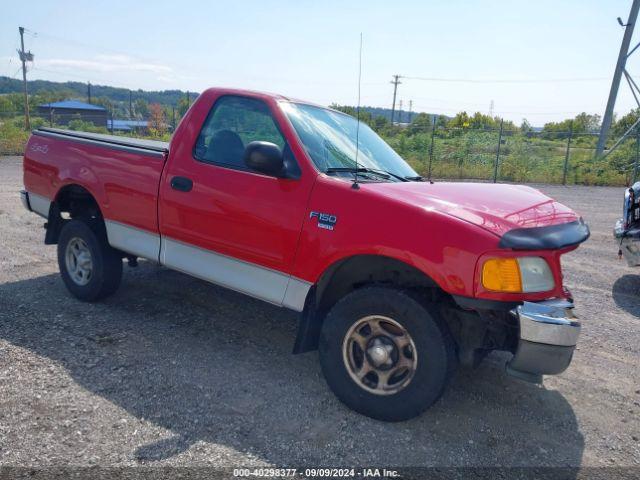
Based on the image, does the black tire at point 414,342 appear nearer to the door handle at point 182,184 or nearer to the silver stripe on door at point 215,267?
the silver stripe on door at point 215,267

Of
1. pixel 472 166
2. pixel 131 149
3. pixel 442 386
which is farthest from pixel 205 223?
pixel 472 166

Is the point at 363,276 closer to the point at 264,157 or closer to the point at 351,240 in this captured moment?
the point at 351,240

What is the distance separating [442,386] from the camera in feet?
9.84

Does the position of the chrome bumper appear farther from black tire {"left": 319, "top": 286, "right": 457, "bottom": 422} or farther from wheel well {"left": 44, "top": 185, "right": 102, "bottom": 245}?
wheel well {"left": 44, "top": 185, "right": 102, "bottom": 245}

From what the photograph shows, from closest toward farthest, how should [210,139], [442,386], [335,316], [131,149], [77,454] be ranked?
1. [77,454]
2. [442,386]
3. [335,316]
4. [210,139]
5. [131,149]

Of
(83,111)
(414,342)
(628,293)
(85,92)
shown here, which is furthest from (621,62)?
(85,92)

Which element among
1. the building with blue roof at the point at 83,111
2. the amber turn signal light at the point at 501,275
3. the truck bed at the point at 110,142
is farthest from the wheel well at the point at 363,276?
the building with blue roof at the point at 83,111

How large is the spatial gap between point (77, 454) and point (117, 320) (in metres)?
1.97

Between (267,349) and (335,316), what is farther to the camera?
(267,349)

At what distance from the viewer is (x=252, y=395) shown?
3461mm

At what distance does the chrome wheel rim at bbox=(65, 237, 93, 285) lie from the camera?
195 inches

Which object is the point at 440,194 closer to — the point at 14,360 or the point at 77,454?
the point at 77,454

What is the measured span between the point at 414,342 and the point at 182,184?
218 centimetres

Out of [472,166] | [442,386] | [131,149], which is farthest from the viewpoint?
[472,166]
